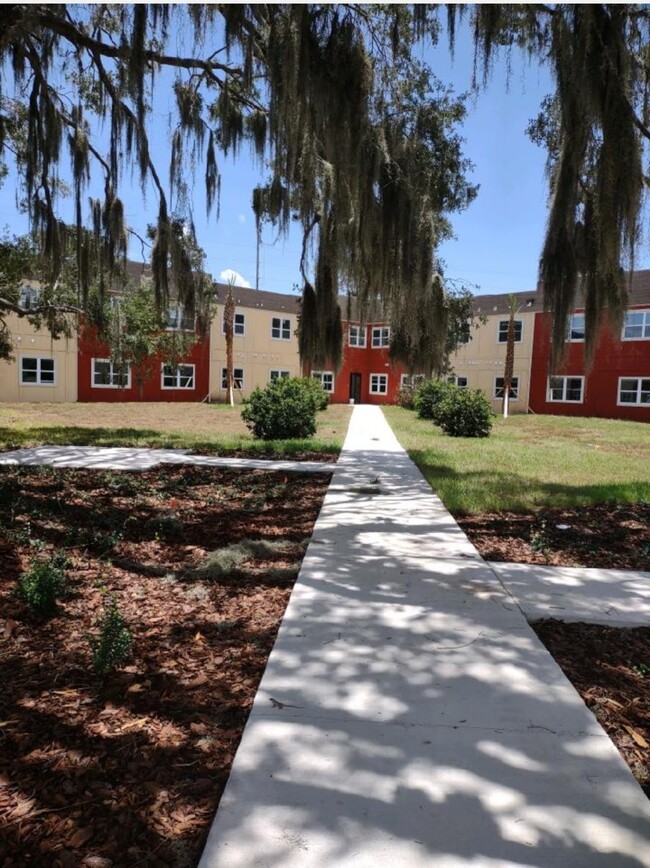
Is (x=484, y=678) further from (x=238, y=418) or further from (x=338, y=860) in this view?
(x=238, y=418)

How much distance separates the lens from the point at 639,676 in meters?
2.61

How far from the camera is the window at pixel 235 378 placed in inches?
1151

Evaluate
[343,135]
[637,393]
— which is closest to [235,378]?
[637,393]

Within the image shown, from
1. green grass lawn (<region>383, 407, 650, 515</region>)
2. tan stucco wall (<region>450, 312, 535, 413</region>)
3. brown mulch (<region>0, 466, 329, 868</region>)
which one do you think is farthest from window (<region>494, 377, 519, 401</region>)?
brown mulch (<region>0, 466, 329, 868</region>)

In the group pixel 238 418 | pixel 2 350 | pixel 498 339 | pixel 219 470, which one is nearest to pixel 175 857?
pixel 219 470

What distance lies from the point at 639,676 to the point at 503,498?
4211 millimetres

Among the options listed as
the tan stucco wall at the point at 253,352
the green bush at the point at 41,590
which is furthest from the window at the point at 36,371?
the green bush at the point at 41,590

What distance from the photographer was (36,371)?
23.7m

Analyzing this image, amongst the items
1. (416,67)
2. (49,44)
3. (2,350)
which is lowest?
(2,350)

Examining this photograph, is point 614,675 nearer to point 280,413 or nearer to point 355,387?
point 280,413

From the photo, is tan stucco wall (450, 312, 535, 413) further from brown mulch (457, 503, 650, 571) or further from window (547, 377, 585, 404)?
brown mulch (457, 503, 650, 571)

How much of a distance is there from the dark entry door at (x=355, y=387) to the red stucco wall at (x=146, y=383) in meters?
9.15

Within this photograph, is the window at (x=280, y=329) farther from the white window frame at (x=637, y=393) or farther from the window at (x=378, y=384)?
the white window frame at (x=637, y=393)

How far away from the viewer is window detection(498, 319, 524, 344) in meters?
28.2
